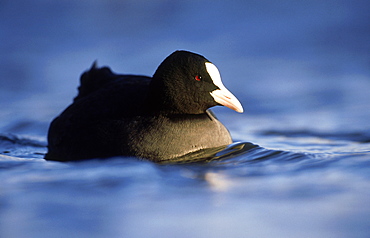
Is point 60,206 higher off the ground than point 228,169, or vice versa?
point 228,169

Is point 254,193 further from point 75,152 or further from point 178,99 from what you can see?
point 75,152

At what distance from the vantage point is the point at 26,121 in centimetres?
800

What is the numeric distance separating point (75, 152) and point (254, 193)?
6.26 ft

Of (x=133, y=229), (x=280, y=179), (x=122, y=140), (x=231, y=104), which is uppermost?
(x=231, y=104)

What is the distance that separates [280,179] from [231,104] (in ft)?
3.27

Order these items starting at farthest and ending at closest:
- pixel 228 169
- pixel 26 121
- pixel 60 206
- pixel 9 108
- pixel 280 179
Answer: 1. pixel 9 108
2. pixel 26 121
3. pixel 228 169
4. pixel 280 179
5. pixel 60 206

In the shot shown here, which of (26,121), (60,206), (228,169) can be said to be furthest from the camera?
(26,121)

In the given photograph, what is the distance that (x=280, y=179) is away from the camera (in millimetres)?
4680

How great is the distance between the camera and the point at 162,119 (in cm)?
543

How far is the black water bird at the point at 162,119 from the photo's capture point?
5.30 meters

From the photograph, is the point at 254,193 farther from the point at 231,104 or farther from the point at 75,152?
the point at 75,152

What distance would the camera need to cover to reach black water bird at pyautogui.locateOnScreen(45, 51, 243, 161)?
17.4ft

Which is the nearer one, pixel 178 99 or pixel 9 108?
pixel 178 99

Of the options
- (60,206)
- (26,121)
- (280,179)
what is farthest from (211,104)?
(26,121)
